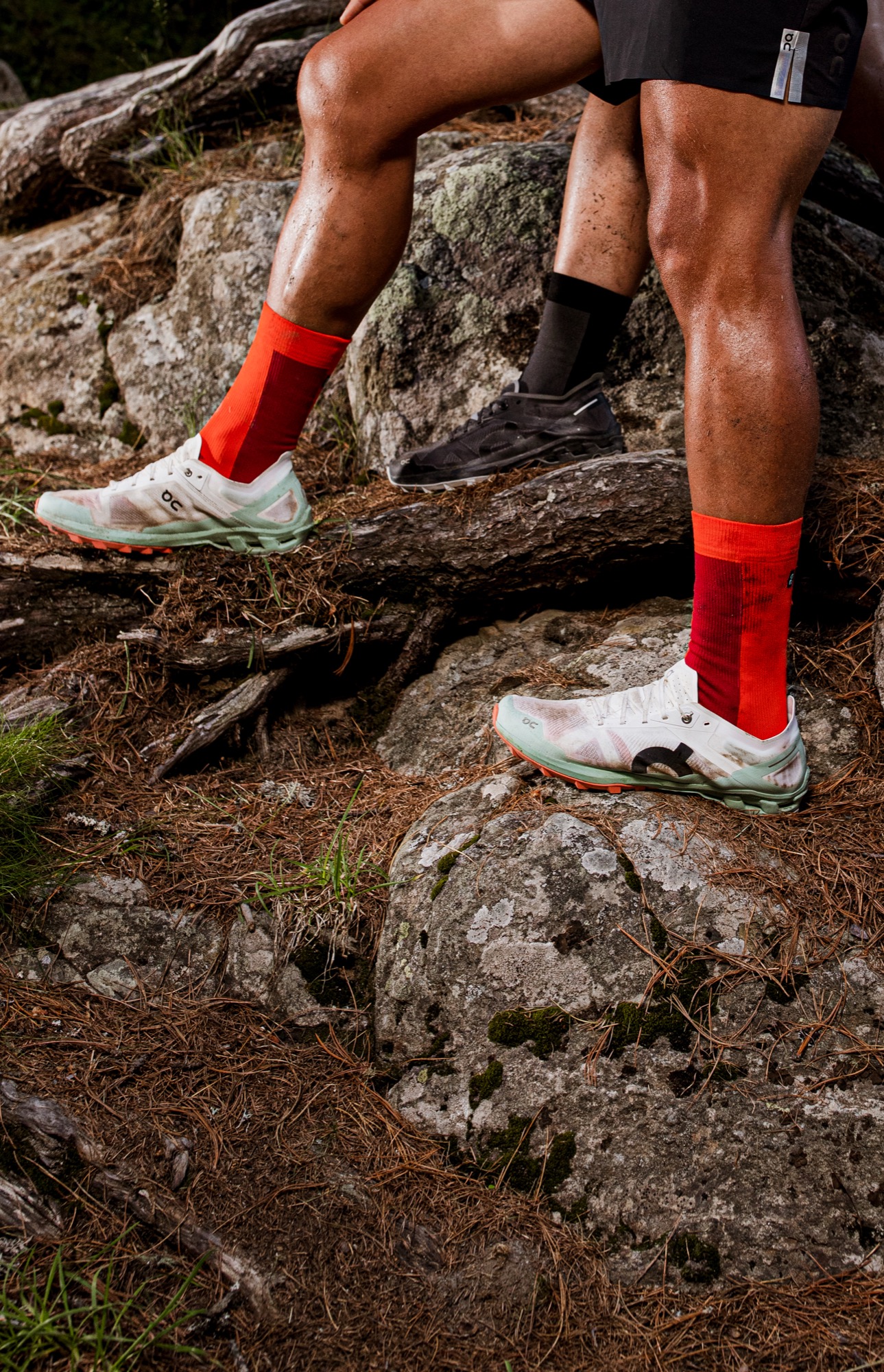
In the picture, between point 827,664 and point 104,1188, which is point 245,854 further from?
point 827,664

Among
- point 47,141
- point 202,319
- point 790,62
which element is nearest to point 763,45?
point 790,62

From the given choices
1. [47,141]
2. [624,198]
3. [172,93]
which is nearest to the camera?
[624,198]

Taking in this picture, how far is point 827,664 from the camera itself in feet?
7.83

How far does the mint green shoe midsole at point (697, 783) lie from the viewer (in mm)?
1965

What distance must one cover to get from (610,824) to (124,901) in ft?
3.74

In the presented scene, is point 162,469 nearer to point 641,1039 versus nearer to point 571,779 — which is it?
point 571,779

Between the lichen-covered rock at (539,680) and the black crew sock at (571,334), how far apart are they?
72 centimetres

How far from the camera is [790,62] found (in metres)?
1.51

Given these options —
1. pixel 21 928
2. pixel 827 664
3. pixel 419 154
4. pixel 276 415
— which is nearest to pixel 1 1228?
pixel 21 928

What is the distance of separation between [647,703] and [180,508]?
1.44 m

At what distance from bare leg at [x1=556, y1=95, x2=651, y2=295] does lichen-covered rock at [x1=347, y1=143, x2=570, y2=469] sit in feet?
2.34

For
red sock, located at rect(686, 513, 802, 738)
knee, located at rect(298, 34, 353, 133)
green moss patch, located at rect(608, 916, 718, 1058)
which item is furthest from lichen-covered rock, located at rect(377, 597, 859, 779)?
knee, located at rect(298, 34, 353, 133)

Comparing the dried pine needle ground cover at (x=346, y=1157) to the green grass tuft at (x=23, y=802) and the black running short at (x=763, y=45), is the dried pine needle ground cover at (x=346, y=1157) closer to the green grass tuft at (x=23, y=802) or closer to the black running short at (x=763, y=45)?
the green grass tuft at (x=23, y=802)

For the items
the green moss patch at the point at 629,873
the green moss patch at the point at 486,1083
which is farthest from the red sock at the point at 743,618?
the green moss patch at the point at 486,1083
